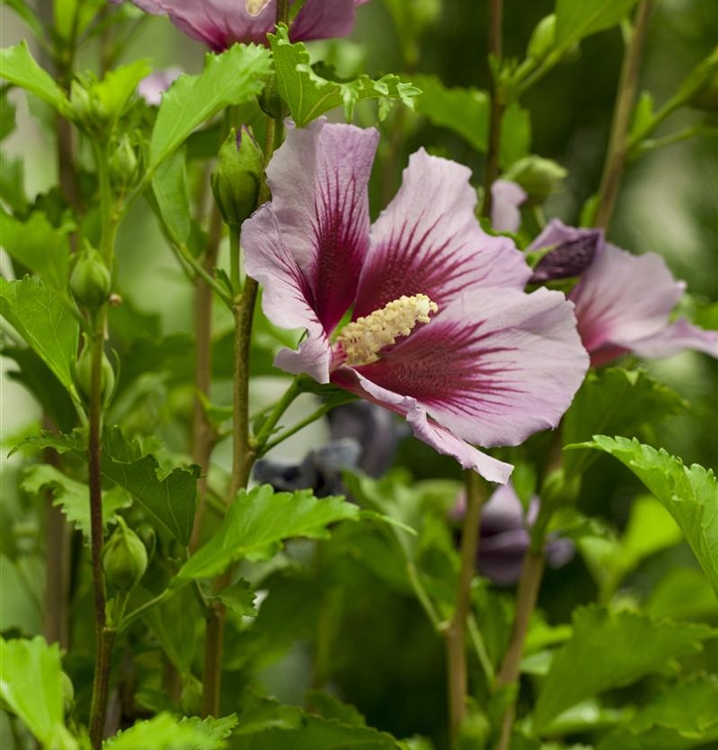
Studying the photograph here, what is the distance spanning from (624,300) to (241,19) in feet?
0.57

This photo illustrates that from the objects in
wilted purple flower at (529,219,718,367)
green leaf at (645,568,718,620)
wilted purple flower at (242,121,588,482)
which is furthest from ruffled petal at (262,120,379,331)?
green leaf at (645,568,718,620)

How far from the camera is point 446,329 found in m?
0.34

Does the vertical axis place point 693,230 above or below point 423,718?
above

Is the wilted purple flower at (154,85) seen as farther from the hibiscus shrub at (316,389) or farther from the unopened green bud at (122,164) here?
the unopened green bud at (122,164)

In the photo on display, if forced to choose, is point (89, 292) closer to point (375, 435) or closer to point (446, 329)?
point (446, 329)

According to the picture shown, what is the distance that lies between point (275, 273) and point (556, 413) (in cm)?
9

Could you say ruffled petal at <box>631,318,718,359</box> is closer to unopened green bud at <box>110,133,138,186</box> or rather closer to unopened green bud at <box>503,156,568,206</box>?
unopened green bud at <box>503,156,568,206</box>

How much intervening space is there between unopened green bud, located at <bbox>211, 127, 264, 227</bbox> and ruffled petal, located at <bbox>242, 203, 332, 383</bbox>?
1 centimetres

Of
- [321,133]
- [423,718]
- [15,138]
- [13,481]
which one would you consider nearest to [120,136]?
[321,133]

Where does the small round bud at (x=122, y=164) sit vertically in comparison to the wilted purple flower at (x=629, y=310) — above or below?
above

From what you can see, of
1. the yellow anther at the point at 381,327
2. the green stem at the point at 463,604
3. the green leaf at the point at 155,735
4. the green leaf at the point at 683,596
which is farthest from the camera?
the green leaf at the point at 683,596

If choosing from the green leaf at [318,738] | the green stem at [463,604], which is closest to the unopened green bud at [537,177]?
the green stem at [463,604]

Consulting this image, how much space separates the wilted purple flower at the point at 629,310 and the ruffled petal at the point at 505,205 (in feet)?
0.10

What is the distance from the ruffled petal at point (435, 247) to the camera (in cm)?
35
